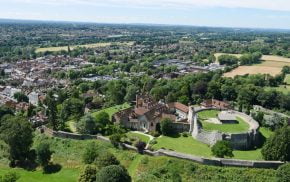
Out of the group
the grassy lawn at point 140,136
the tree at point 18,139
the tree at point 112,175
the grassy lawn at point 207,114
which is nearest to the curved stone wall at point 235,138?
the grassy lawn at point 207,114

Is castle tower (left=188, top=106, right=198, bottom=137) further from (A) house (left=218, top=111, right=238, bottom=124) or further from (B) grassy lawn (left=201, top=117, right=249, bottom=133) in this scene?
(A) house (left=218, top=111, right=238, bottom=124)

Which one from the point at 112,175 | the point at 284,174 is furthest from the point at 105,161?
the point at 284,174

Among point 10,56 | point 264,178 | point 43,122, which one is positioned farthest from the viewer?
point 10,56

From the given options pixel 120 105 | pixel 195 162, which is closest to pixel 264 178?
pixel 195 162

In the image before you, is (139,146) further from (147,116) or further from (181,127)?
(181,127)

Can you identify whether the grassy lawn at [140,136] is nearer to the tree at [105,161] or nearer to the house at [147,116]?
the house at [147,116]

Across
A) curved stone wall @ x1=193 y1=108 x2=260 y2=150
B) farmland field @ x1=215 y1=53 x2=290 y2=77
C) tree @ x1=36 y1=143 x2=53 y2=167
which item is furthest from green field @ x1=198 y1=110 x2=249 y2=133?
farmland field @ x1=215 y1=53 x2=290 y2=77

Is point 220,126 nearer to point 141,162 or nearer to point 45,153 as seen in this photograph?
point 141,162
